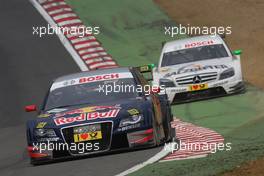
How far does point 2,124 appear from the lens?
19406mm

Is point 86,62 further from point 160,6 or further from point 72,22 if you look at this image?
point 160,6

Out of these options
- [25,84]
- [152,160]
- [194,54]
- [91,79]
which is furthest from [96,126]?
[25,84]

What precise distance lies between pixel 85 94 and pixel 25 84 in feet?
34.4

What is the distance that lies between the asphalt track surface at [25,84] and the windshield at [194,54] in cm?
338

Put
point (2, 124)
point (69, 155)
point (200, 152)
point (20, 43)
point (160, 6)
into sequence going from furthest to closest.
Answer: point (160, 6)
point (20, 43)
point (2, 124)
point (200, 152)
point (69, 155)

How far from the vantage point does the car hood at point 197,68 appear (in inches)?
779

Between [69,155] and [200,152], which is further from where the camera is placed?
[200,152]

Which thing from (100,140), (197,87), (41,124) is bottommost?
(197,87)

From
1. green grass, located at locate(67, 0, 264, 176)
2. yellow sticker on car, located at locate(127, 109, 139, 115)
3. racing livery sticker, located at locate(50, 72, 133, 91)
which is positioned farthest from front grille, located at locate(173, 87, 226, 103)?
yellow sticker on car, located at locate(127, 109, 139, 115)

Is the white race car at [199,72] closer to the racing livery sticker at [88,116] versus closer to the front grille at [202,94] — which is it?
the front grille at [202,94]

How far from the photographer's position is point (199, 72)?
19750 millimetres

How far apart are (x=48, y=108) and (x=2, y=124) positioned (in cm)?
655

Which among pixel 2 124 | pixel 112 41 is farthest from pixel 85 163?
pixel 112 41

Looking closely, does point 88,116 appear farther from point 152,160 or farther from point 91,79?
point 91,79
